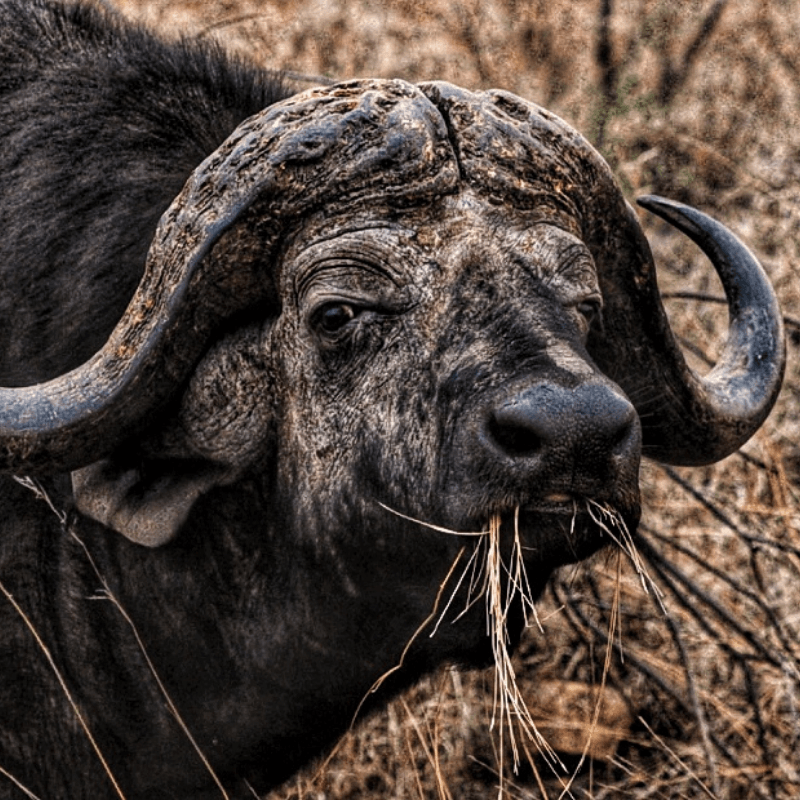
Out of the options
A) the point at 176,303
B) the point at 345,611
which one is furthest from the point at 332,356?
the point at 345,611

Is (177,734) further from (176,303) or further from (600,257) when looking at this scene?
(600,257)

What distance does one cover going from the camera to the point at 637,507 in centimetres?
317

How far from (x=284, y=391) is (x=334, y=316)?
0.29 m

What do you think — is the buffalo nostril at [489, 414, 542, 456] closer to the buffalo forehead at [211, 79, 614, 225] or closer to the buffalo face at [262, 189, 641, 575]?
the buffalo face at [262, 189, 641, 575]

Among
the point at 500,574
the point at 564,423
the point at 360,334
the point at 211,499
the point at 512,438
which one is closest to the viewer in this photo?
the point at 564,423

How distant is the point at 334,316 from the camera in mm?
3434

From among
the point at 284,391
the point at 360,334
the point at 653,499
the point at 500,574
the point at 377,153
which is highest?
the point at 377,153

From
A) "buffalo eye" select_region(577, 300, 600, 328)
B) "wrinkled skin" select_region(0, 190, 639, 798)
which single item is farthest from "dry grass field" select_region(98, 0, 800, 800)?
"buffalo eye" select_region(577, 300, 600, 328)

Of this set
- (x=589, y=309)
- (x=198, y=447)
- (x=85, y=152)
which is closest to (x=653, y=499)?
(x=589, y=309)

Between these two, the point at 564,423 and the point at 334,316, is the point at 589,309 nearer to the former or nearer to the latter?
the point at 334,316

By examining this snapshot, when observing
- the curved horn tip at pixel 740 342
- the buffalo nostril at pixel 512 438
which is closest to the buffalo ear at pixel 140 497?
the buffalo nostril at pixel 512 438

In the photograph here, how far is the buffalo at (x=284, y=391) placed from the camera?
10.6 ft

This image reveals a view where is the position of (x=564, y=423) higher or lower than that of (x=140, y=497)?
higher

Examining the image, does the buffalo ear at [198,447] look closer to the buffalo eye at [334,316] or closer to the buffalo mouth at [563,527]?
the buffalo eye at [334,316]
